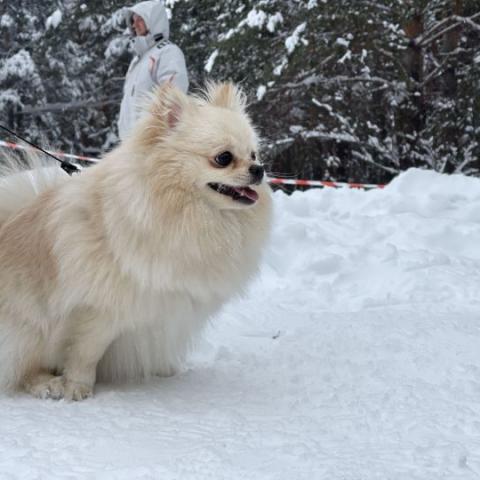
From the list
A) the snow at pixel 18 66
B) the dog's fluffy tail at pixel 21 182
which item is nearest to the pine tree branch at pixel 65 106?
the snow at pixel 18 66

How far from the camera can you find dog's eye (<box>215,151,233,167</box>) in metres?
3.29

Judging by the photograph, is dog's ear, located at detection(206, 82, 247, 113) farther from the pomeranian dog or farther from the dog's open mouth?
the dog's open mouth

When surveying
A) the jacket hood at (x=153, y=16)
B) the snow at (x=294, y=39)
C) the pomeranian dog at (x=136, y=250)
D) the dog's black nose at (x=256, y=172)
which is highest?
the snow at (x=294, y=39)

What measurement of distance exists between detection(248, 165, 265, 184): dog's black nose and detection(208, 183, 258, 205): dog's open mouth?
3.3 inches

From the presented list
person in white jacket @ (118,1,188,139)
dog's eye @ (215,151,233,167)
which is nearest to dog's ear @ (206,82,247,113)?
dog's eye @ (215,151,233,167)

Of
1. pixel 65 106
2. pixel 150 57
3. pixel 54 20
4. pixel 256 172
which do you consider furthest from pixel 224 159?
pixel 65 106

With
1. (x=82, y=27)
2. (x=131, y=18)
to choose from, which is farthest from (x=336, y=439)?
(x=82, y=27)

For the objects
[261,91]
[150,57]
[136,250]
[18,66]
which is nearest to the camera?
[136,250]

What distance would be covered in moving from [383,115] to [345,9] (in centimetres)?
214

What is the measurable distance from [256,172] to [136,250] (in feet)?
2.04

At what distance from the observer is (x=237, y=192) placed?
11.0ft

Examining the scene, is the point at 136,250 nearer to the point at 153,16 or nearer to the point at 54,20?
the point at 153,16

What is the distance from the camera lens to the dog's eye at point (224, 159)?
130 inches

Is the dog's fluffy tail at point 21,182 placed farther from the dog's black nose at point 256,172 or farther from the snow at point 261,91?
the snow at point 261,91
